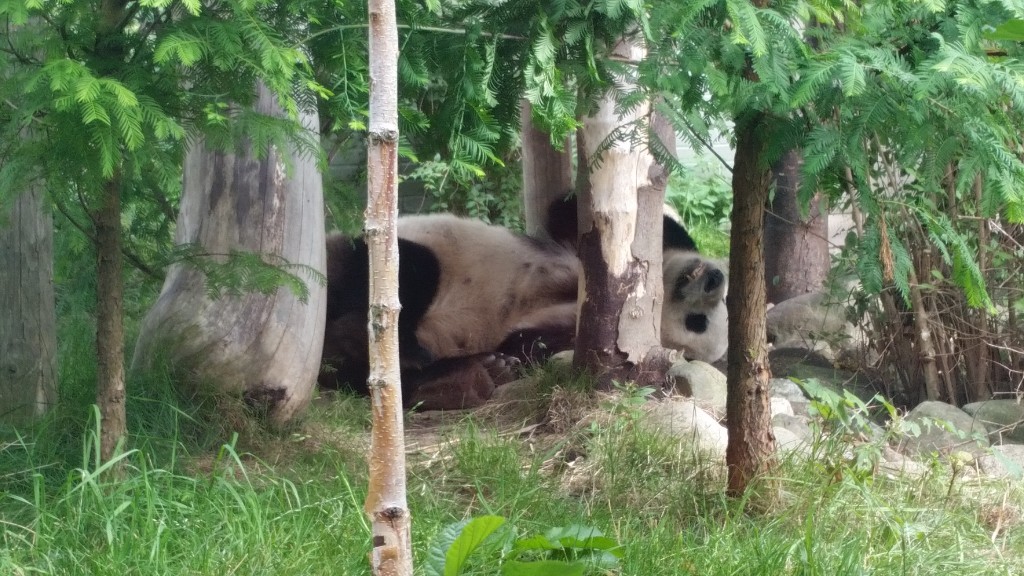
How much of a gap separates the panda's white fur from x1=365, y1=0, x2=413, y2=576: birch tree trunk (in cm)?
352

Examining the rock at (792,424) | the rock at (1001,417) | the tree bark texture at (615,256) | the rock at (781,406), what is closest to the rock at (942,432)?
the rock at (1001,417)

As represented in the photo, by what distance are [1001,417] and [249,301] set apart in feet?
11.4

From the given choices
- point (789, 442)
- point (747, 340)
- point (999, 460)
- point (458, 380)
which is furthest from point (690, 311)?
point (747, 340)

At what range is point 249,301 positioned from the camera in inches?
159

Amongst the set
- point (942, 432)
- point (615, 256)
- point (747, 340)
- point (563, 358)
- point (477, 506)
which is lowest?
point (477, 506)

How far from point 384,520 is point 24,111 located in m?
1.33

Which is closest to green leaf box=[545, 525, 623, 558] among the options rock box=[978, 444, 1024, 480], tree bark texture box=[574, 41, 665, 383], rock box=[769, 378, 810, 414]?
tree bark texture box=[574, 41, 665, 383]

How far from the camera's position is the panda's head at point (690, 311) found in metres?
5.61

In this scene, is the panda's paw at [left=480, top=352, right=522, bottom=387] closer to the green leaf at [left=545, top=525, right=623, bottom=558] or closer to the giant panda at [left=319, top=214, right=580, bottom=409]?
the giant panda at [left=319, top=214, right=580, bottom=409]

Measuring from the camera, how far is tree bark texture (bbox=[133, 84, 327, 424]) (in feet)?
12.9

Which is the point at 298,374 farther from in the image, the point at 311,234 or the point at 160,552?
the point at 160,552

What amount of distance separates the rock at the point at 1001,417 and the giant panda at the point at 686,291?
153cm

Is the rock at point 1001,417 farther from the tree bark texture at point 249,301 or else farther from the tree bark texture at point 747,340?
the tree bark texture at point 249,301

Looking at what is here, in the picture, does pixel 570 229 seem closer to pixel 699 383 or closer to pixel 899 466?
pixel 699 383
